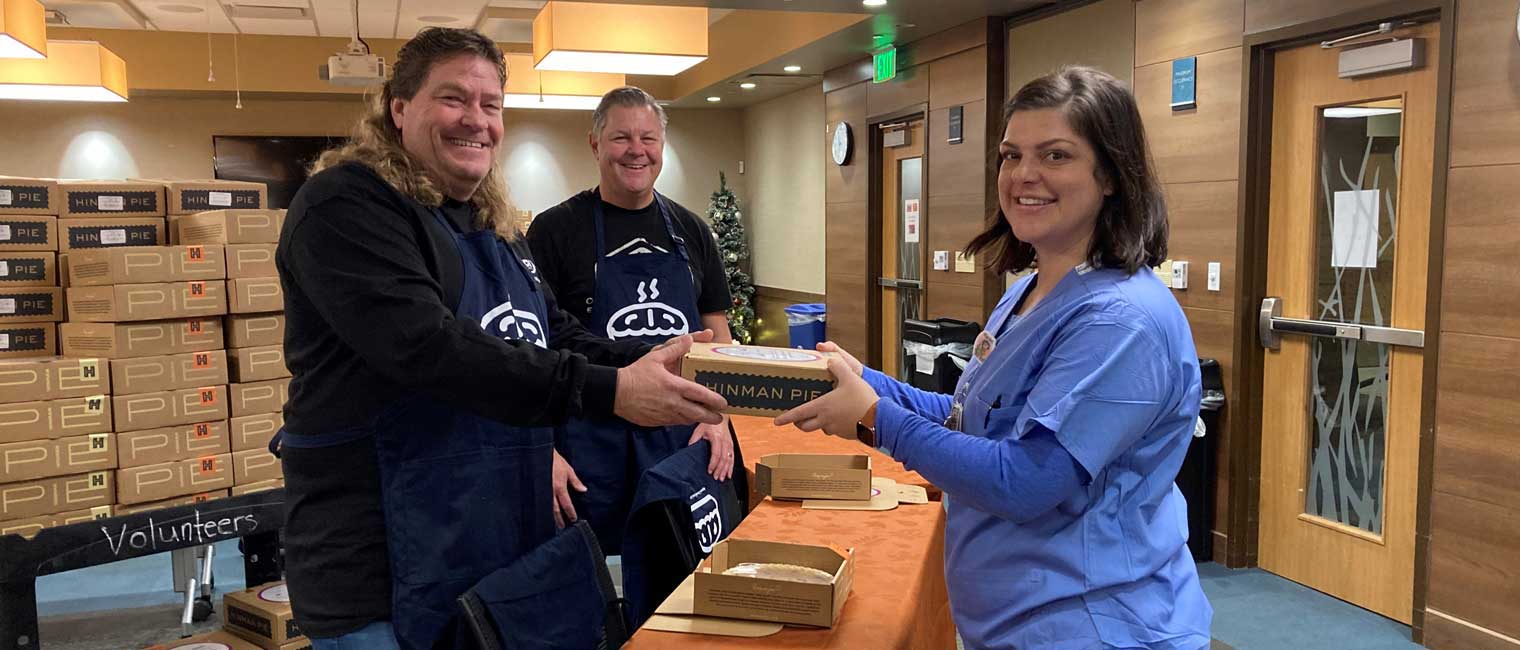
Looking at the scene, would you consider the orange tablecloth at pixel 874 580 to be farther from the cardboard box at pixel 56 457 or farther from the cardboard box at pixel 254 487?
the cardboard box at pixel 56 457

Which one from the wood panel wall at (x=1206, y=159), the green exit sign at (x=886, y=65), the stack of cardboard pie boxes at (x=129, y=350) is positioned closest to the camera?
the stack of cardboard pie boxes at (x=129, y=350)

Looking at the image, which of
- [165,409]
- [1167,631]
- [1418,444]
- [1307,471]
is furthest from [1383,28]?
[165,409]

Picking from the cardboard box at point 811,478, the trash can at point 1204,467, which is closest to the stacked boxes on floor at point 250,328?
the cardboard box at point 811,478

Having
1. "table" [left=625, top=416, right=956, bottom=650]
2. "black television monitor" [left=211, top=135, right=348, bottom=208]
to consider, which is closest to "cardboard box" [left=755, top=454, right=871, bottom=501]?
"table" [left=625, top=416, right=956, bottom=650]

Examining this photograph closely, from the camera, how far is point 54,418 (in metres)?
3.63

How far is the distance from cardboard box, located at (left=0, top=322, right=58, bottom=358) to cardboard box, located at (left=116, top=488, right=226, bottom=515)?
2.13ft

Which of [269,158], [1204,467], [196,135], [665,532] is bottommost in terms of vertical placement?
[1204,467]

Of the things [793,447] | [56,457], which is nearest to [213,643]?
[56,457]

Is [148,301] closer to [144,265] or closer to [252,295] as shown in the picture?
[144,265]

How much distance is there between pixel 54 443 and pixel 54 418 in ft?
0.28

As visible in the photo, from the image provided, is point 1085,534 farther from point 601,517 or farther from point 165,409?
point 165,409

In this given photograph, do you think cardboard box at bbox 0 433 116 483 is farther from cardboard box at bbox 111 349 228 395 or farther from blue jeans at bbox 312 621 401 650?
blue jeans at bbox 312 621 401 650

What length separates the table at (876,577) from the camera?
1.73 meters

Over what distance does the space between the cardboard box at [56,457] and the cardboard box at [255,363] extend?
1.52ft
